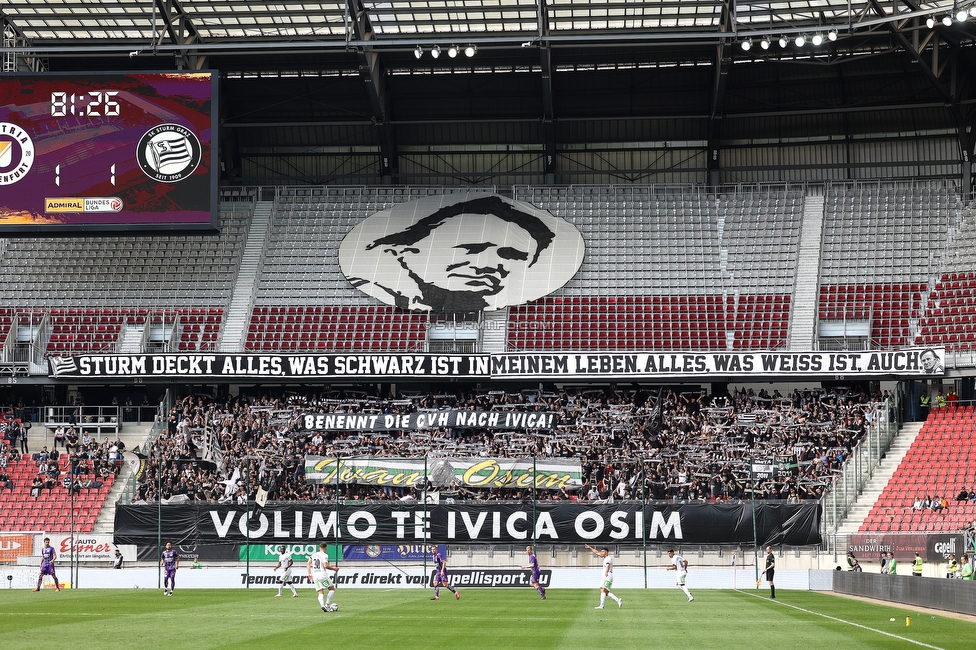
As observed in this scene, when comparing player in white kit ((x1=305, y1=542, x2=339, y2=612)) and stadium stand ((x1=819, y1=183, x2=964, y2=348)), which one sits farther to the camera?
stadium stand ((x1=819, y1=183, x2=964, y2=348))

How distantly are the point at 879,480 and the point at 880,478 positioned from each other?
16 centimetres

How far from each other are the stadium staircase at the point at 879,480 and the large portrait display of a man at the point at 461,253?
53.5 ft

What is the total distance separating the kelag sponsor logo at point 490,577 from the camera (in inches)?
1361

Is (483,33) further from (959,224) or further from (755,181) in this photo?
(959,224)

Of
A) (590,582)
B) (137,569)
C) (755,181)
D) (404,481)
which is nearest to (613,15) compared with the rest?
(755,181)

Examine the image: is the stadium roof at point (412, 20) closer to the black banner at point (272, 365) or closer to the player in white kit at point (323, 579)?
the black banner at point (272, 365)

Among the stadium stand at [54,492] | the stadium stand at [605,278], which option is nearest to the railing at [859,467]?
the stadium stand at [605,278]

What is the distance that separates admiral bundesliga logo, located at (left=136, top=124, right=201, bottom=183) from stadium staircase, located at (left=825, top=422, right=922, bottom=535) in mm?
29311

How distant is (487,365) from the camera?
1847 inches

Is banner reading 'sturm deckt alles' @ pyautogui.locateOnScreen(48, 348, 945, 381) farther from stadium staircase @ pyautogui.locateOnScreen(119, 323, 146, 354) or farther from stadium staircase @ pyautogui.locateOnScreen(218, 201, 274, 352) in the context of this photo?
stadium staircase @ pyautogui.locateOnScreen(218, 201, 274, 352)

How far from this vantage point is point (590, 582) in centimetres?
3522

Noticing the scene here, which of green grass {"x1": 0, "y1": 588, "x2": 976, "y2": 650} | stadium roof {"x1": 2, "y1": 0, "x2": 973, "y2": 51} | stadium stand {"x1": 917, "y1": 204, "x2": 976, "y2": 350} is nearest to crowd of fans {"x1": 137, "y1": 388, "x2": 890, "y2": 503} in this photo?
stadium stand {"x1": 917, "y1": 204, "x2": 976, "y2": 350}

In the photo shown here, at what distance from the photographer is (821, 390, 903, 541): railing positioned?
1489 inches

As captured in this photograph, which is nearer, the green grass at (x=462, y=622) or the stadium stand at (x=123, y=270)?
the green grass at (x=462, y=622)
